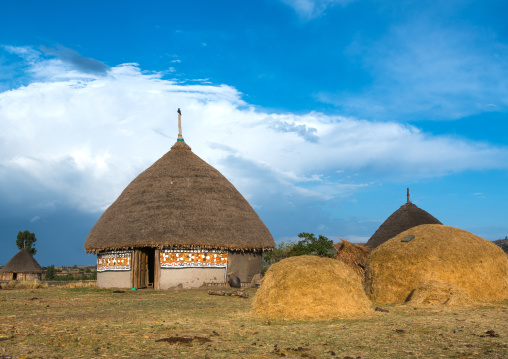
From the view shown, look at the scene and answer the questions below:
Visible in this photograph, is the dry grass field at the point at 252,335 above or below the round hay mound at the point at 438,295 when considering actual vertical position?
below

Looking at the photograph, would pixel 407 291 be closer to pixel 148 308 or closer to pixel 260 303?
pixel 260 303

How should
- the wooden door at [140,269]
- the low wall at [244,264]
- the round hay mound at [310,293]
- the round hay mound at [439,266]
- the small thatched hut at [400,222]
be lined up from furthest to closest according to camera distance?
the small thatched hut at [400,222] → the low wall at [244,264] → the wooden door at [140,269] → the round hay mound at [439,266] → the round hay mound at [310,293]

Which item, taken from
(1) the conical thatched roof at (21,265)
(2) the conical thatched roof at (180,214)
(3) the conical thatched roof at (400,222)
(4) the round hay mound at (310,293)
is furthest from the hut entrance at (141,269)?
(1) the conical thatched roof at (21,265)

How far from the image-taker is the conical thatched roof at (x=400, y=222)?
3106 cm

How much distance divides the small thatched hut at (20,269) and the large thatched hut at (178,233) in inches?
859

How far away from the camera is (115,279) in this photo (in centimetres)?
2466

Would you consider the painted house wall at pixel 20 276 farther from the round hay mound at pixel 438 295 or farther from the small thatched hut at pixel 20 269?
the round hay mound at pixel 438 295

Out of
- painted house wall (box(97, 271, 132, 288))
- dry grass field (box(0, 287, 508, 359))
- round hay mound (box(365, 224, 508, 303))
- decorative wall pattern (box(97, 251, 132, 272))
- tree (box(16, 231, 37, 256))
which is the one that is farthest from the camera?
tree (box(16, 231, 37, 256))

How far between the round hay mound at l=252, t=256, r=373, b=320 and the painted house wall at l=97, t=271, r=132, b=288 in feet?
47.6

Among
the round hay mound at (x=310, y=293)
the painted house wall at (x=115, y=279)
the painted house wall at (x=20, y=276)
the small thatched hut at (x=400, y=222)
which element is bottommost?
the painted house wall at (x=20, y=276)

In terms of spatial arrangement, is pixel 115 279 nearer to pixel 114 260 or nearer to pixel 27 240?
pixel 114 260

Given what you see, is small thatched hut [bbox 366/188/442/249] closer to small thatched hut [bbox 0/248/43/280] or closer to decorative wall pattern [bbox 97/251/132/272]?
decorative wall pattern [bbox 97/251/132/272]

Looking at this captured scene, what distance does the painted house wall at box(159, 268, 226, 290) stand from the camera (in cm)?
2297

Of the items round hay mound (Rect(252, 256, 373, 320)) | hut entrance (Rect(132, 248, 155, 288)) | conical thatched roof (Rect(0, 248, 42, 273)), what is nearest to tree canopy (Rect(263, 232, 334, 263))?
hut entrance (Rect(132, 248, 155, 288))
